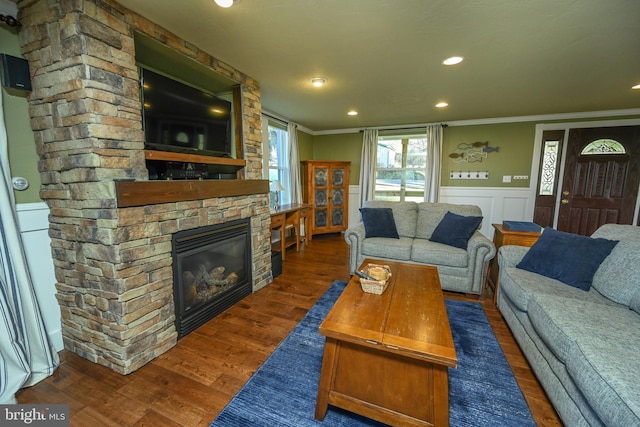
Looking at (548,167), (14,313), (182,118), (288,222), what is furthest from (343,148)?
(14,313)

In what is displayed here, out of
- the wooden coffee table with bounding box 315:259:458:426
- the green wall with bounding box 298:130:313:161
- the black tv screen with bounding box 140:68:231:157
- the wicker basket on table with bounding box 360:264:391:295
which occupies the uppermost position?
the green wall with bounding box 298:130:313:161

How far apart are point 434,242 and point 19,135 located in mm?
3628

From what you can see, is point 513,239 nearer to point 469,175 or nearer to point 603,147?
point 469,175

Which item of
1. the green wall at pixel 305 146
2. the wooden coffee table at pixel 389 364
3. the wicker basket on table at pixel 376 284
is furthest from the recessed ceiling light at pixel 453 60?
the green wall at pixel 305 146

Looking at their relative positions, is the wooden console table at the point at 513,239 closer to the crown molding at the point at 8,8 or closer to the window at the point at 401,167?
the window at the point at 401,167

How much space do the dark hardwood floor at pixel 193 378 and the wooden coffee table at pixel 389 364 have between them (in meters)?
0.65

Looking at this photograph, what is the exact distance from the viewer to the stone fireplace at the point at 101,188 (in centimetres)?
144

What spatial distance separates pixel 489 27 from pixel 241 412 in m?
2.84

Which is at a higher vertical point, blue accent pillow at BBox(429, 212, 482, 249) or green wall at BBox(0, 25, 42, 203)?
green wall at BBox(0, 25, 42, 203)

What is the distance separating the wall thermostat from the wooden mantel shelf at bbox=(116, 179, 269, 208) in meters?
0.73

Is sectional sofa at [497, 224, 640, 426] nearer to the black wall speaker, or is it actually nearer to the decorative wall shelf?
the decorative wall shelf

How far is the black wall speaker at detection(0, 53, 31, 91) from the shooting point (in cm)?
147

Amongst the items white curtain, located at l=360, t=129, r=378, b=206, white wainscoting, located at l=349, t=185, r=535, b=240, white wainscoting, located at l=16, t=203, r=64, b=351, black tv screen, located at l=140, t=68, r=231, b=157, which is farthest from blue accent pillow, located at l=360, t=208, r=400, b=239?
white wainscoting, located at l=16, t=203, r=64, b=351

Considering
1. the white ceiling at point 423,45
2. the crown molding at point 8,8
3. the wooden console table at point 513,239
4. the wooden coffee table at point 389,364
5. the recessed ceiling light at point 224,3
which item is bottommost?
the wooden coffee table at point 389,364
